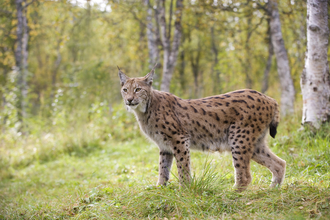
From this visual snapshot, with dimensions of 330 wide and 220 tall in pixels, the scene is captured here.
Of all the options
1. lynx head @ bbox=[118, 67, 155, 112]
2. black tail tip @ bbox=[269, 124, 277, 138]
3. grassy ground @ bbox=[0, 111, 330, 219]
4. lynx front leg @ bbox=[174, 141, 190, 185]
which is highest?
lynx head @ bbox=[118, 67, 155, 112]

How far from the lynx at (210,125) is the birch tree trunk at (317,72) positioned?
167 cm

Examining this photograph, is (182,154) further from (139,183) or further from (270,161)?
(270,161)

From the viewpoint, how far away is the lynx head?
4945mm

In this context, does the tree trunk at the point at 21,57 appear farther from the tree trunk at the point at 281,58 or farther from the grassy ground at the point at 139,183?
the tree trunk at the point at 281,58

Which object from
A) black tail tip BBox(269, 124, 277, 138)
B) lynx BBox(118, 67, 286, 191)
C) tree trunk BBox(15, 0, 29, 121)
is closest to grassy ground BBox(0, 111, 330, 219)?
lynx BBox(118, 67, 286, 191)

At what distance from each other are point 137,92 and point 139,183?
1793mm

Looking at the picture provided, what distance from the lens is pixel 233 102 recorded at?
4.92 m

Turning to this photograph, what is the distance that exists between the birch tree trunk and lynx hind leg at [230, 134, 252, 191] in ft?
7.68

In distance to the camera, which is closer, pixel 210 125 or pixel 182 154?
pixel 182 154

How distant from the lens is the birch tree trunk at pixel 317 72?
5.86 metres

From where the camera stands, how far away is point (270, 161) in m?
4.84

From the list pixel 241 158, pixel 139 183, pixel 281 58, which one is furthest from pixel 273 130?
pixel 281 58

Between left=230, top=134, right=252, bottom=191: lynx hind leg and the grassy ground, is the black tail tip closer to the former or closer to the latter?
left=230, top=134, right=252, bottom=191: lynx hind leg

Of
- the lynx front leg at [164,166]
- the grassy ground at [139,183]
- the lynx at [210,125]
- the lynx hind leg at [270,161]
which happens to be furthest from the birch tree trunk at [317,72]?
the lynx front leg at [164,166]
